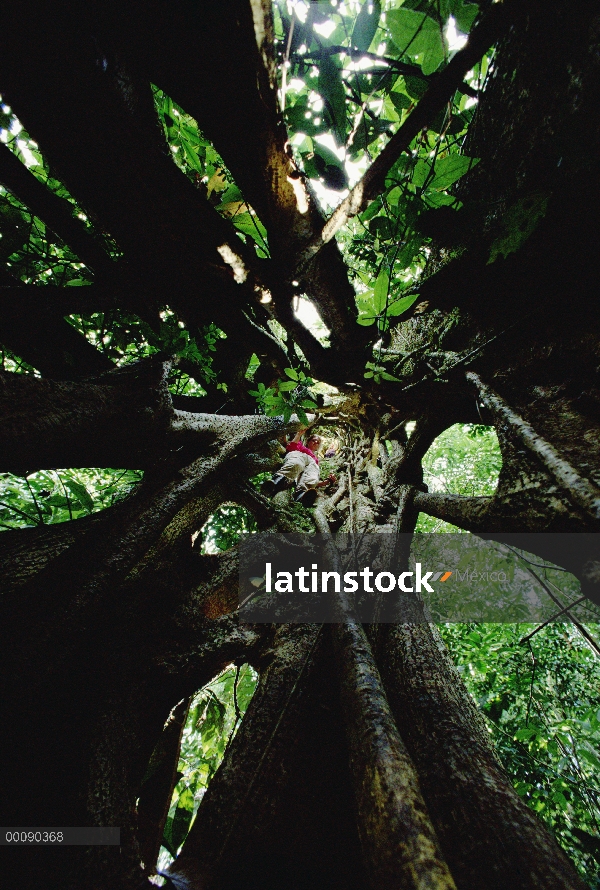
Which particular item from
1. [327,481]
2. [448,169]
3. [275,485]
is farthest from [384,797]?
[275,485]

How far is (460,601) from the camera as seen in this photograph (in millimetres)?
5266

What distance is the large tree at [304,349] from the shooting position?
1.03 meters

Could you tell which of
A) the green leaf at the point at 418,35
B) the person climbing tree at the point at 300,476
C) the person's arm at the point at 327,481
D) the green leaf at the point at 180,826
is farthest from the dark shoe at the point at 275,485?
the green leaf at the point at 418,35

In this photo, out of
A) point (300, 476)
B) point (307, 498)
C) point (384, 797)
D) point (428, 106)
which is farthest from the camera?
point (300, 476)

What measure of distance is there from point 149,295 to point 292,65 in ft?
4.17

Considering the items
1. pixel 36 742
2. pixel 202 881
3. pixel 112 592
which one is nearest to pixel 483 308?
pixel 112 592

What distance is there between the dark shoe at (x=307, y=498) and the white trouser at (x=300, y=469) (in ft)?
1.24

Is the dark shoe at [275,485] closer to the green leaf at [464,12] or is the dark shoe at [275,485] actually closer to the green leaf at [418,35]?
the green leaf at [418,35]

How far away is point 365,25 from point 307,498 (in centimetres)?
313

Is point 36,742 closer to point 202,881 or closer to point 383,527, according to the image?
point 202,881

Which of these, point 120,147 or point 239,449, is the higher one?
point 120,147

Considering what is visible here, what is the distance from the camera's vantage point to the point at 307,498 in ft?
11.8

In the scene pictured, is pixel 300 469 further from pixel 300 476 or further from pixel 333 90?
pixel 333 90

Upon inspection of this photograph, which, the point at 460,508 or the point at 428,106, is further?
the point at 460,508
